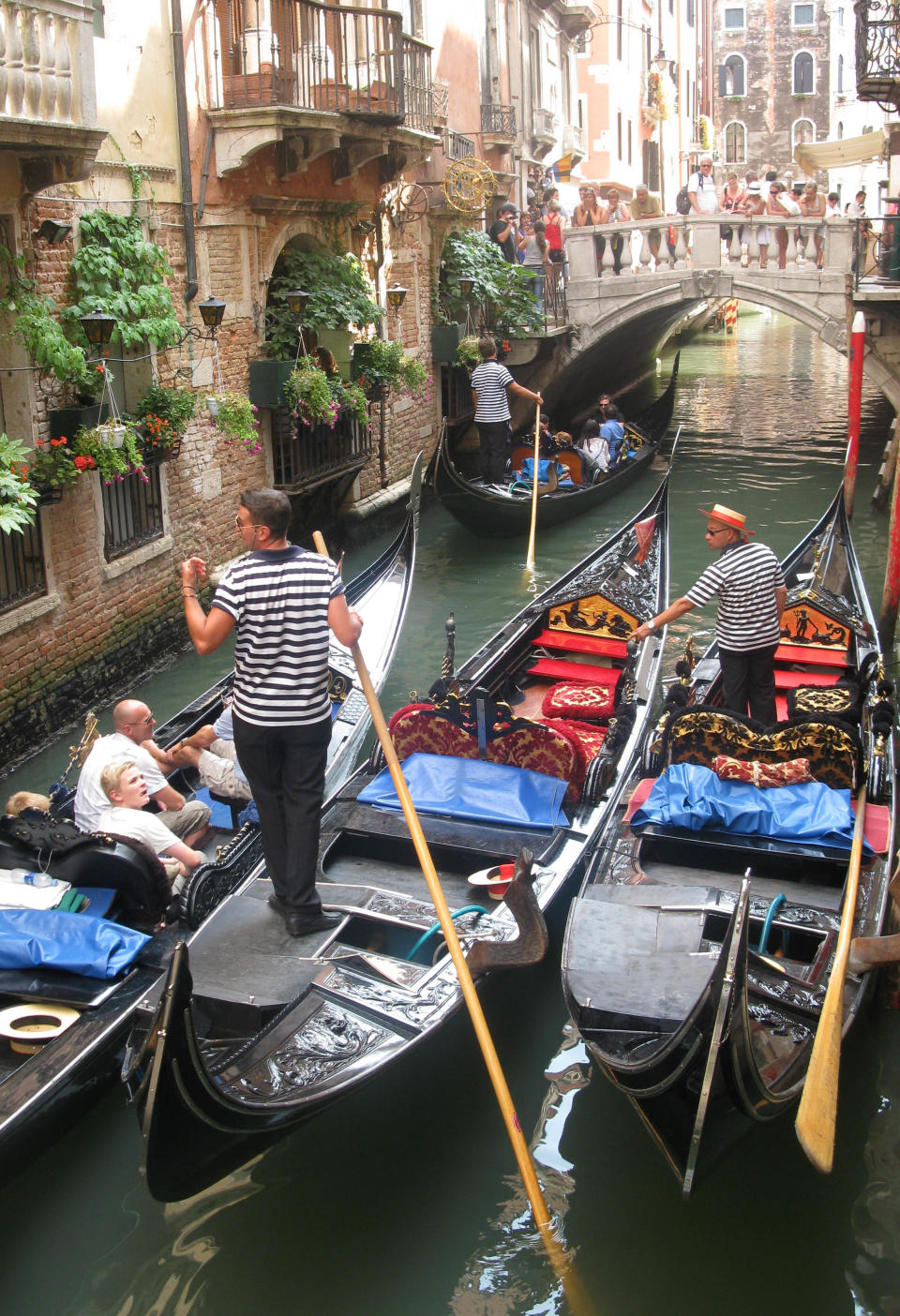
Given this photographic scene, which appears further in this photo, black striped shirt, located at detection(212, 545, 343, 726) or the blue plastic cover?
the blue plastic cover

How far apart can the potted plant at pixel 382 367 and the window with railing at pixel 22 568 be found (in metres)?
2.59

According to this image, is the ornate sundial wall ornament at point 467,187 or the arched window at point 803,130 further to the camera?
the arched window at point 803,130

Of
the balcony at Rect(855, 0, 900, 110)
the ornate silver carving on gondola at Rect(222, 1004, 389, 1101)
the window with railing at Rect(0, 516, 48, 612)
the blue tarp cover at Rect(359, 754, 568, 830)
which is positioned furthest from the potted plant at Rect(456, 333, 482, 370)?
the ornate silver carving on gondola at Rect(222, 1004, 389, 1101)

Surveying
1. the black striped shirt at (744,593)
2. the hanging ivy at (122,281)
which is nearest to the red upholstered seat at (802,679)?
the black striped shirt at (744,593)

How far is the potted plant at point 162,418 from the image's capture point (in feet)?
14.6

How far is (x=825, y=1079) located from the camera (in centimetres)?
195

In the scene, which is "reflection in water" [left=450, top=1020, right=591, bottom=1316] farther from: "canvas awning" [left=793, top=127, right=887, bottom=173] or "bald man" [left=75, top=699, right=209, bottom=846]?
"canvas awning" [left=793, top=127, right=887, bottom=173]

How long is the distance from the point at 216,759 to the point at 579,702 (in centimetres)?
114

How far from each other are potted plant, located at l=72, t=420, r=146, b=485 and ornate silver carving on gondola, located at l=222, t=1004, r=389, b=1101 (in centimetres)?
232

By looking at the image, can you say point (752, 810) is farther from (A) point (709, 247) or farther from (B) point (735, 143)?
(B) point (735, 143)

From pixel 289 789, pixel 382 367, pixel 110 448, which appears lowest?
pixel 289 789

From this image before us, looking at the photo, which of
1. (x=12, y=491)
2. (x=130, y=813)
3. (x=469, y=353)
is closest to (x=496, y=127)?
(x=469, y=353)

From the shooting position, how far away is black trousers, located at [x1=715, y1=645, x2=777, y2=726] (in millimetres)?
3359

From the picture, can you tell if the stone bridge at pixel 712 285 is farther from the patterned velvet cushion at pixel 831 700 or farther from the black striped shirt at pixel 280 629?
the black striped shirt at pixel 280 629
